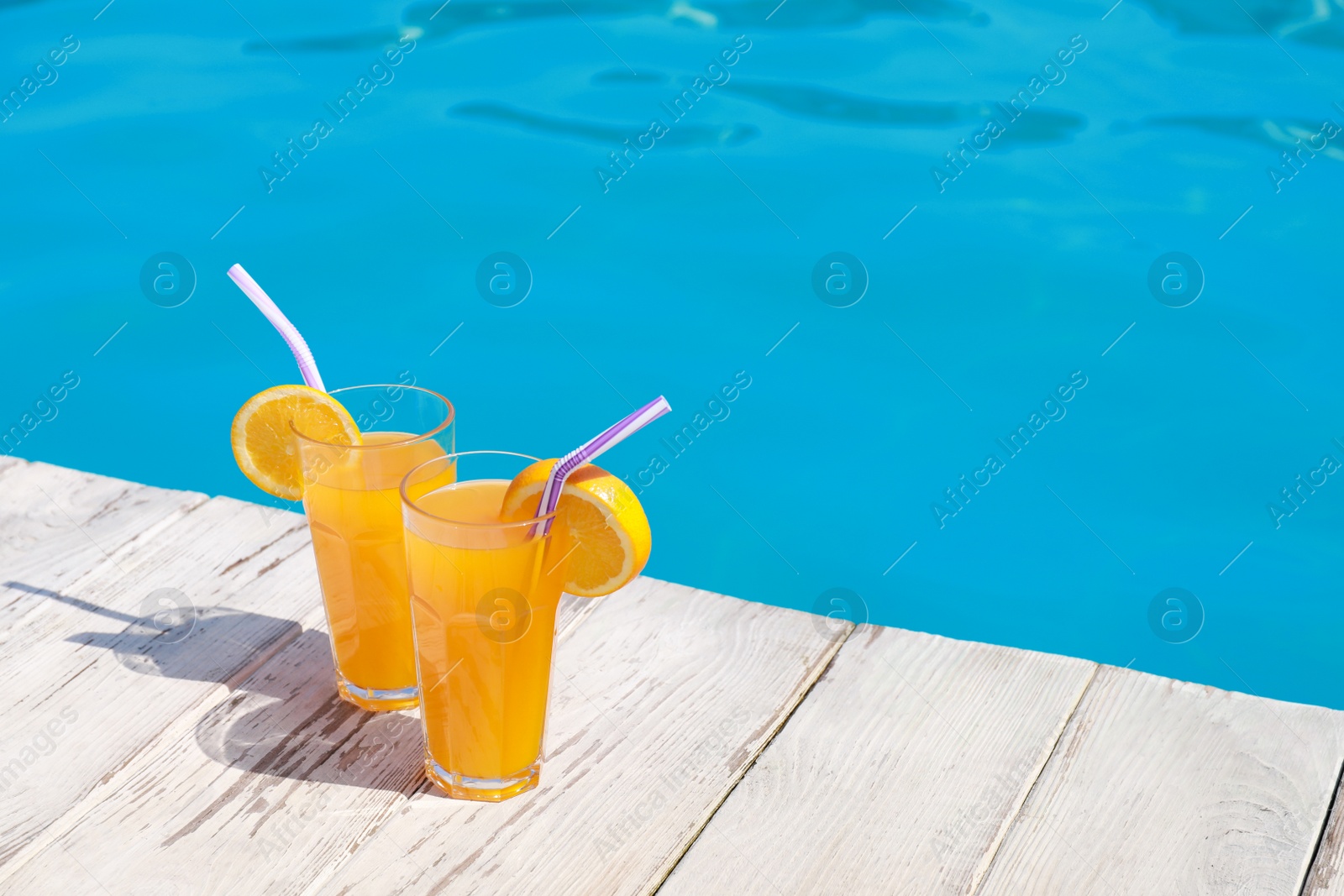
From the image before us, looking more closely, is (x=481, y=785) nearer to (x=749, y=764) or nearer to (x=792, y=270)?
(x=749, y=764)

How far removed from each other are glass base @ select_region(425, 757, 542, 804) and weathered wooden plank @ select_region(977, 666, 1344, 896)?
0.43m

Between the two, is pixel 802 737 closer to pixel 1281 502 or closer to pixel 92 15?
pixel 1281 502

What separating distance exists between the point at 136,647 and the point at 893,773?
84 cm

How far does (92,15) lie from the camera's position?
224 inches

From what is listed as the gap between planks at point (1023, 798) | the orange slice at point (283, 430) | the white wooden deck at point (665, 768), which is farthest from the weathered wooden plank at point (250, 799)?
the gap between planks at point (1023, 798)

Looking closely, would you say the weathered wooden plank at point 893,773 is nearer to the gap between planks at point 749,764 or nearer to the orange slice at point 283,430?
the gap between planks at point 749,764

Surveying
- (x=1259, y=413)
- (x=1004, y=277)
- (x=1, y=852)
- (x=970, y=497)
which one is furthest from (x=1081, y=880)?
(x=1004, y=277)

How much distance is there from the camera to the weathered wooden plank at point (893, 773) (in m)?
1.06

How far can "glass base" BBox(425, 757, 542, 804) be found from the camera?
1.13 meters

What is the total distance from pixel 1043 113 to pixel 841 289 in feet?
5.14

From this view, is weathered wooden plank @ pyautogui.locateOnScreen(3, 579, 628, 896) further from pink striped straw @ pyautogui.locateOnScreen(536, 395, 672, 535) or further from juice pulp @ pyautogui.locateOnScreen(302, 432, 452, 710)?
pink striped straw @ pyautogui.locateOnScreen(536, 395, 672, 535)

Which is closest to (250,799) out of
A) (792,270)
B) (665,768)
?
(665,768)

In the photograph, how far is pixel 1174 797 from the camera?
1152 mm

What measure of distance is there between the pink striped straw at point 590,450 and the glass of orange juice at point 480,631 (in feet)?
0.07
